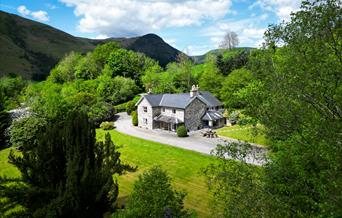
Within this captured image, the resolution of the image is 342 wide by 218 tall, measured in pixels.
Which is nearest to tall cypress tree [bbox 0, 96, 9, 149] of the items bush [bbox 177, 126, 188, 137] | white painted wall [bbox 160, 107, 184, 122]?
white painted wall [bbox 160, 107, 184, 122]

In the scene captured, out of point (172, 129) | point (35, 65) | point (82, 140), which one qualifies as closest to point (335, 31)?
point (82, 140)

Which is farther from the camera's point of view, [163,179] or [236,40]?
[236,40]

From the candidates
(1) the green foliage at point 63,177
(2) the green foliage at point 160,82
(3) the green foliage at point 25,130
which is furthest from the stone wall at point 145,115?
(1) the green foliage at point 63,177

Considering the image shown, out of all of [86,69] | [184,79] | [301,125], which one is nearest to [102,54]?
[86,69]

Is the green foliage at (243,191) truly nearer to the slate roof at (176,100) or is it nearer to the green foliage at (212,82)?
the slate roof at (176,100)

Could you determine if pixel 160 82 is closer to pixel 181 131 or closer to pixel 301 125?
pixel 181 131

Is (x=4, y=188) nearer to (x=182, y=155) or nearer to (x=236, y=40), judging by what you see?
(x=182, y=155)
